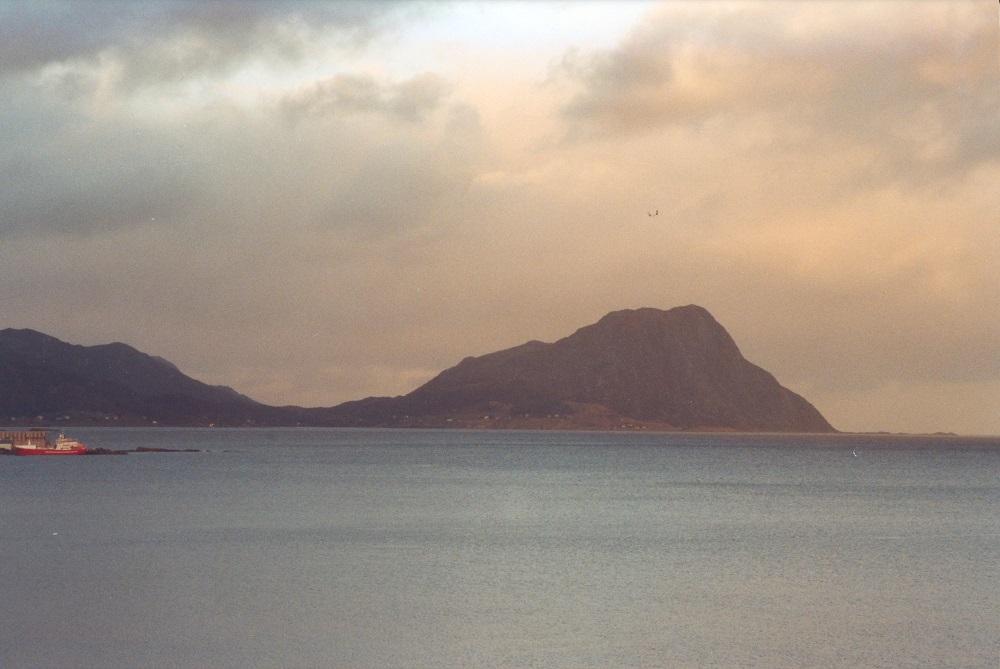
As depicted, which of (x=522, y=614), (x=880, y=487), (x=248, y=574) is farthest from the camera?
(x=880, y=487)

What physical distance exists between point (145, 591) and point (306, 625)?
1081 centimetres

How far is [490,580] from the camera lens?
55125 mm

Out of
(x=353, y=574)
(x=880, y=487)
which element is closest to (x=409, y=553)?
(x=353, y=574)

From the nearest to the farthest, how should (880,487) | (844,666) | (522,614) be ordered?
(844,666) < (522,614) < (880,487)

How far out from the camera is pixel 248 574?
56.6 m

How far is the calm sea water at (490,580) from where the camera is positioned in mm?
40094

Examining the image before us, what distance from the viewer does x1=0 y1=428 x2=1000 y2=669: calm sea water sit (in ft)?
132

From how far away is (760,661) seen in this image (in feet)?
126

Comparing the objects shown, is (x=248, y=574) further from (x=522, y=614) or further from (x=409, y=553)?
(x=522, y=614)

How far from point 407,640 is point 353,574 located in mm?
15808

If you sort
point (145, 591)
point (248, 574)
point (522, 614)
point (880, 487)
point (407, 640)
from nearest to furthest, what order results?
point (407, 640) < point (522, 614) < point (145, 591) < point (248, 574) < point (880, 487)

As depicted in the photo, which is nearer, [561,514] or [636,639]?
[636,639]

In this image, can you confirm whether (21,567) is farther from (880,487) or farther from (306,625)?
(880,487)

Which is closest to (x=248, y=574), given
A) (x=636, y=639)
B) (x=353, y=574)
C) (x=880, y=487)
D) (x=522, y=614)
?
(x=353, y=574)
